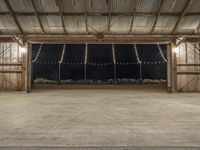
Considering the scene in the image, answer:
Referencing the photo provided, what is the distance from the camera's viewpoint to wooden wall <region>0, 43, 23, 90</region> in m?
16.4

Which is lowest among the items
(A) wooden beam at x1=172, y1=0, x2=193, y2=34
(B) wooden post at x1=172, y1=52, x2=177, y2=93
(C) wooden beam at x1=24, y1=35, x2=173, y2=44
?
(B) wooden post at x1=172, y1=52, x2=177, y2=93

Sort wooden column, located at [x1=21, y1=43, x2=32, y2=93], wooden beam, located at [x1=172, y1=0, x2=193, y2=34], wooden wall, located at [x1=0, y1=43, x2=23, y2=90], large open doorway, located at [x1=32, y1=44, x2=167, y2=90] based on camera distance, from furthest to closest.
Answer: large open doorway, located at [x1=32, y1=44, x2=167, y2=90]
wooden wall, located at [x1=0, y1=43, x2=23, y2=90]
wooden column, located at [x1=21, y1=43, x2=32, y2=93]
wooden beam, located at [x1=172, y1=0, x2=193, y2=34]

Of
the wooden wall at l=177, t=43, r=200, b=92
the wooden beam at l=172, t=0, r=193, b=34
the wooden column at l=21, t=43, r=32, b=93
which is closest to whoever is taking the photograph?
the wooden beam at l=172, t=0, r=193, b=34

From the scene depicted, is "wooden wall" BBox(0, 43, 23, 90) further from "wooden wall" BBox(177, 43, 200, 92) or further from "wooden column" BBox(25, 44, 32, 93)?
"wooden wall" BBox(177, 43, 200, 92)

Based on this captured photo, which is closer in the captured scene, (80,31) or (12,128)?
(12,128)

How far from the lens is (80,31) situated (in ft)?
50.3

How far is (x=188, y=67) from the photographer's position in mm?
16266

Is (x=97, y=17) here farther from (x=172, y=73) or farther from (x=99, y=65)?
(x=99, y=65)

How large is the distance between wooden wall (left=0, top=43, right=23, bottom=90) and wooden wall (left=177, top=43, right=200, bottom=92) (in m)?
9.58

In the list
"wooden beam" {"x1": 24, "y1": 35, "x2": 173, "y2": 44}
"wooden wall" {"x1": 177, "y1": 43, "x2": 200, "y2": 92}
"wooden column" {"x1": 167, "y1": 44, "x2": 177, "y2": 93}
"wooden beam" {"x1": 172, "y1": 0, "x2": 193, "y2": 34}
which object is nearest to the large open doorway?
"wooden wall" {"x1": 177, "y1": 43, "x2": 200, "y2": 92}

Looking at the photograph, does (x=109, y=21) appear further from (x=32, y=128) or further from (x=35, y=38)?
(x=32, y=128)

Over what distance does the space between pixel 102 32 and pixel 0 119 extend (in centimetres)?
1017

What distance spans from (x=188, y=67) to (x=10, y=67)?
10840mm

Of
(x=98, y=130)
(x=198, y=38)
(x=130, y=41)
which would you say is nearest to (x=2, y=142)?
(x=98, y=130)
